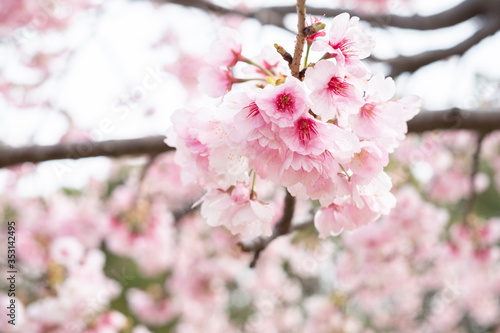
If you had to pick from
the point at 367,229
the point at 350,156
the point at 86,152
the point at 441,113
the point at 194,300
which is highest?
the point at 350,156

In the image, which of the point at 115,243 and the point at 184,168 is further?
the point at 115,243

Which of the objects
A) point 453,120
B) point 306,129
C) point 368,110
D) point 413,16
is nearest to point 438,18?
point 413,16

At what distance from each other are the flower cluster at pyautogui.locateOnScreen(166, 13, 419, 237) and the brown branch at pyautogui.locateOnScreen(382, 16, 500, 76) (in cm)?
132

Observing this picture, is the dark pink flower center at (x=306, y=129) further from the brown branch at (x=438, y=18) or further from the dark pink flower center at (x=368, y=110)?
the brown branch at (x=438, y=18)

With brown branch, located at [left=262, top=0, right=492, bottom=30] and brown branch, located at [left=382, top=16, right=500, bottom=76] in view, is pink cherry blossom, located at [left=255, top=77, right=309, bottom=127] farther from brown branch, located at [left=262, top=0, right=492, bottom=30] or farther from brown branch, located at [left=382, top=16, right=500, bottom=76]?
brown branch, located at [left=262, top=0, right=492, bottom=30]

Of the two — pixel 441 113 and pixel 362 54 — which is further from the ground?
pixel 362 54

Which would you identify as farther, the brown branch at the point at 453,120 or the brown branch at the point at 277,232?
the brown branch at the point at 453,120

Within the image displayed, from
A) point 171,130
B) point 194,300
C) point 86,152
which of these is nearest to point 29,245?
point 194,300

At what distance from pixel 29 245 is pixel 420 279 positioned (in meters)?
3.25

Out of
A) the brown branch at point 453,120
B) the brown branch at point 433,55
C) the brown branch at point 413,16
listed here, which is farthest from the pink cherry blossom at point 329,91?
the brown branch at point 413,16

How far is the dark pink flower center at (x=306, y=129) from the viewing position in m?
0.61

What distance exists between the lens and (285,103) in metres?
0.61

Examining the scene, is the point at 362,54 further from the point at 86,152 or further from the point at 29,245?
the point at 29,245

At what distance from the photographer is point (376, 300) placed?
11.6 ft
